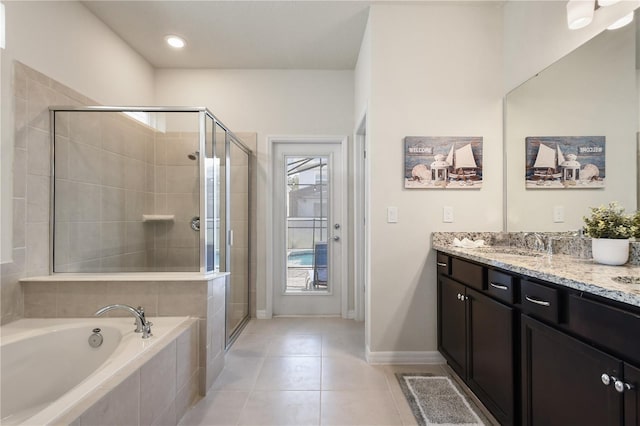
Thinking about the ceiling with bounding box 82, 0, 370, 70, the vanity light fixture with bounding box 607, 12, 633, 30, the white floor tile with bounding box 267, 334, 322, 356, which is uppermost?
the ceiling with bounding box 82, 0, 370, 70

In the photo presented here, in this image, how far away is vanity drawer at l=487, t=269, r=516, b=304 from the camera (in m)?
1.38

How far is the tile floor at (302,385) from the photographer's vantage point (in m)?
1.66

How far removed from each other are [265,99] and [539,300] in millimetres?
3014

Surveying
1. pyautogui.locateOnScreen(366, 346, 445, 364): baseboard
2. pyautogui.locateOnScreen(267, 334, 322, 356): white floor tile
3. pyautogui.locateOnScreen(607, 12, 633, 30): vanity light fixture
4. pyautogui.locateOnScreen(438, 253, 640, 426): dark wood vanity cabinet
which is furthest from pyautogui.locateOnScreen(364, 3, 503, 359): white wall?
pyautogui.locateOnScreen(607, 12, 633, 30): vanity light fixture

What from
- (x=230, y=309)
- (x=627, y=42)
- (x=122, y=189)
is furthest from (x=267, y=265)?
(x=627, y=42)

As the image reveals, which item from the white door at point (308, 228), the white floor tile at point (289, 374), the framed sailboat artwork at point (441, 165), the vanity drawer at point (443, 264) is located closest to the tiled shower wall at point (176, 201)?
the white floor tile at point (289, 374)

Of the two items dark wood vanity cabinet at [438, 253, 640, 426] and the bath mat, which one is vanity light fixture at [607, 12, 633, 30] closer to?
dark wood vanity cabinet at [438, 253, 640, 426]

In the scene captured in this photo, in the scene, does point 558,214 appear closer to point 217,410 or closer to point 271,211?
point 217,410

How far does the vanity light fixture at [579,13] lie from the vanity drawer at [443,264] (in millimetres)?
1493

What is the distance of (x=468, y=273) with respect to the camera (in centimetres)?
177

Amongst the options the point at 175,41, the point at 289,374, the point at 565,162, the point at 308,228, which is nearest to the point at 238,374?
the point at 289,374

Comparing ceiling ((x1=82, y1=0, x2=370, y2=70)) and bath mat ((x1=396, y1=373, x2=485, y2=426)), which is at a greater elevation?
ceiling ((x1=82, y1=0, x2=370, y2=70))

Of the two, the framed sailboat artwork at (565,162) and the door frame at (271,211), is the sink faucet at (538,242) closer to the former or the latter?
the framed sailboat artwork at (565,162)

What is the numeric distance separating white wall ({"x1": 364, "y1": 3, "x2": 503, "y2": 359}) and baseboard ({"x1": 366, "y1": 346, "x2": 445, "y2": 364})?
2cm
